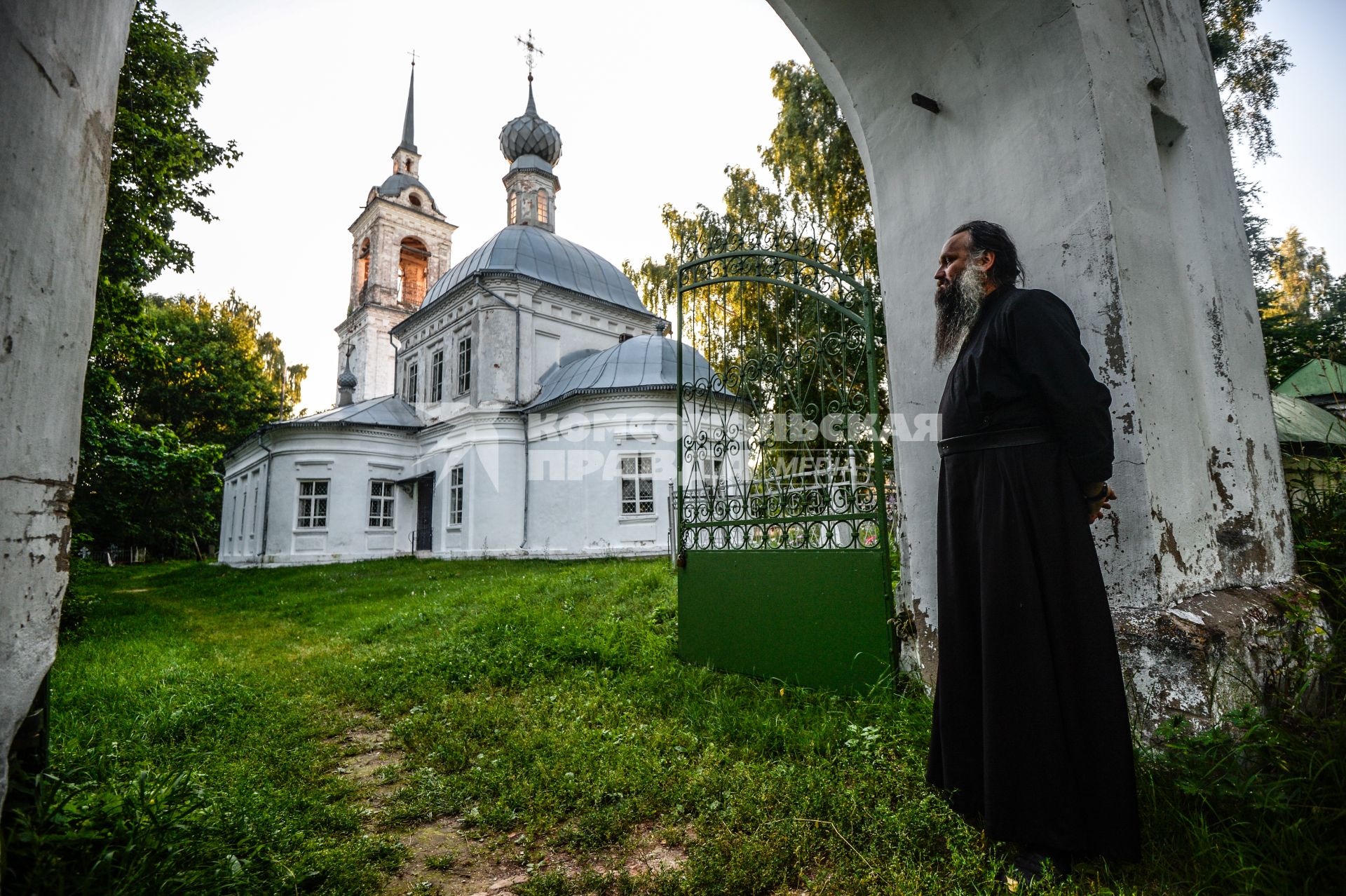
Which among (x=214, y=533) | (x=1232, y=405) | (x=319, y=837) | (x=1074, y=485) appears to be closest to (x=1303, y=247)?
(x=1232, y=405)

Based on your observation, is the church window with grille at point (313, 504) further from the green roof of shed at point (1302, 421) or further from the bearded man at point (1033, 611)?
the green roof of shed at point (1302, 421)

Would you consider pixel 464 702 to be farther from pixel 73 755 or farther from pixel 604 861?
pixel 604 861

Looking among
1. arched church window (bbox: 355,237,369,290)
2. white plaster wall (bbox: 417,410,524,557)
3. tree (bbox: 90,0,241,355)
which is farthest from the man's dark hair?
Result: arched church window (bbox: 355,237,369,290)

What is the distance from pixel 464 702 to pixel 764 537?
220cm

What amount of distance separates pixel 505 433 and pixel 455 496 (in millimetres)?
2434

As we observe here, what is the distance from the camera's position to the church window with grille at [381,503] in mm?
19422

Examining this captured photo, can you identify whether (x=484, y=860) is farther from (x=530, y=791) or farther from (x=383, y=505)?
(x=383, y=505)

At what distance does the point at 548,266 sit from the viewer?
20.5 m

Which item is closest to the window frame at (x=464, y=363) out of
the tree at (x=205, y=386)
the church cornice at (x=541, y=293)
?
the church cornice at (x=541, y=293)

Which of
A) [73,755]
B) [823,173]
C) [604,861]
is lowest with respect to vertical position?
[604,861]

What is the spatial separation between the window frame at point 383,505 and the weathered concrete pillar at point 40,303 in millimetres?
19302

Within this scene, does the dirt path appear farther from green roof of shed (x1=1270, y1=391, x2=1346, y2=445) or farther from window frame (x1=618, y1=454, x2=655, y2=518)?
window frame (x1=618, y1=454, x2=655, y2=518)

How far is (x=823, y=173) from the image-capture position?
39.3ft

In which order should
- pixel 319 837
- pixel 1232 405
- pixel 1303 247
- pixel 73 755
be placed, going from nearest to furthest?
pixel 319 837, pixel 73 755, pixel 1232 405, pixel 1303 247
